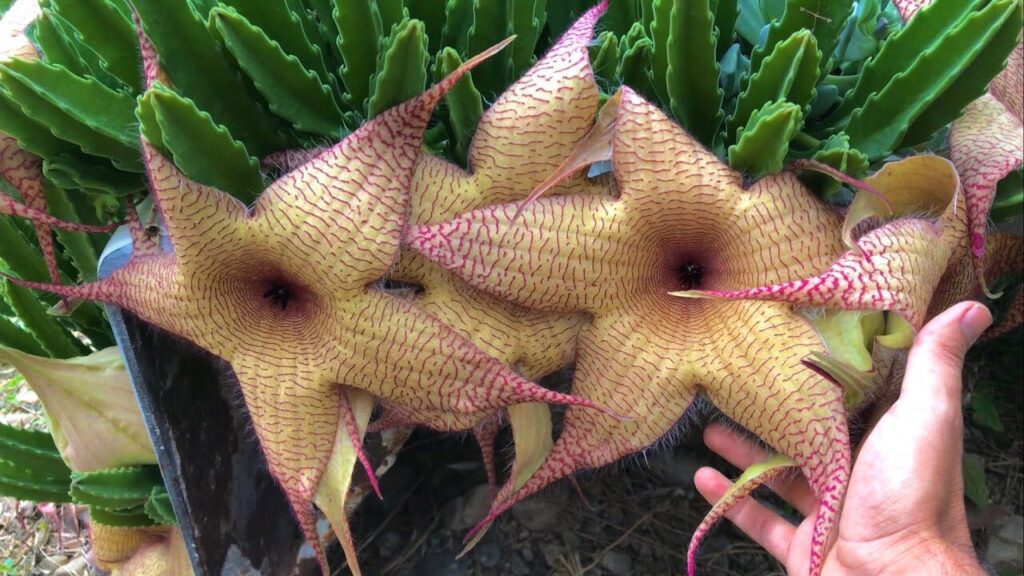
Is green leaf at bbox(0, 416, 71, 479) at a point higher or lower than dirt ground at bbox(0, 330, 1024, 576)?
higher

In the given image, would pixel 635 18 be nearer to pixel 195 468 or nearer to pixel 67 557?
pixel 195 468

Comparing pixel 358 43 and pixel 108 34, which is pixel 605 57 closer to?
pixel 358 43

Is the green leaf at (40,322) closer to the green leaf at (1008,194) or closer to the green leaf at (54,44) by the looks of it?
the green leaf at (54,44)

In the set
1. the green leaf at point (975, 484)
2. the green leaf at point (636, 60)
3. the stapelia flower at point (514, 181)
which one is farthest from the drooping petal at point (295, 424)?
the green leaf at point (975, 484)

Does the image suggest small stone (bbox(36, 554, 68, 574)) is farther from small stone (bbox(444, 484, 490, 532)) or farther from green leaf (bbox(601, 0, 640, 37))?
green leaf (bbox(601, 0, 640, 37))

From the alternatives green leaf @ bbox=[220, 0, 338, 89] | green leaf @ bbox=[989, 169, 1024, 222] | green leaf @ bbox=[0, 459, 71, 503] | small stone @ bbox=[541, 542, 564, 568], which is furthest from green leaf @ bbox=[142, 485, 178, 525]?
→ green leaf @ bbox=[989, 169, 1024, 222]

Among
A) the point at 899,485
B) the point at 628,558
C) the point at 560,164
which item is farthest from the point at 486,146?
the point at 628,558
